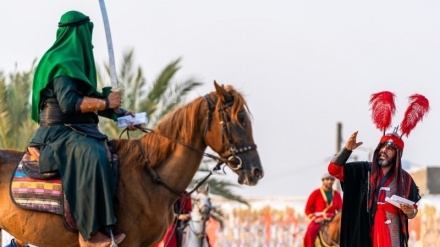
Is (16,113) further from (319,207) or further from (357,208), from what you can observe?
(357,208)

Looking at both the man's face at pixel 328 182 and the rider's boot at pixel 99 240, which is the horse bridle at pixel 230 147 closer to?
the rider's boot at pixel 99 240

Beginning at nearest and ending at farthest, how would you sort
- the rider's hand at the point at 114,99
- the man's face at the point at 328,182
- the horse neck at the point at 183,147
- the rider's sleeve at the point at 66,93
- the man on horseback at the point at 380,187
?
the rider's sleeve at the point at 66,93, the rider's hand at the point at 114,99, the horse neck at the point at 183,147, the man on horseback at the point at 380,187, the man's face at the point at 328,182

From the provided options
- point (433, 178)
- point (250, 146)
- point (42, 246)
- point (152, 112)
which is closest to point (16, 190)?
point (42, 246)

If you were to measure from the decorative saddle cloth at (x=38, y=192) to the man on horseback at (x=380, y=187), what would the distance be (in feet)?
8.62

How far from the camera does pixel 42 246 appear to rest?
12.4m

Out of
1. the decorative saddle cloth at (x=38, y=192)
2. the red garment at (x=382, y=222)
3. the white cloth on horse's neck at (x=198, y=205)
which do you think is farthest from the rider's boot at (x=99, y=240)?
the white cloth on horse's neck at (x=198, y=205)

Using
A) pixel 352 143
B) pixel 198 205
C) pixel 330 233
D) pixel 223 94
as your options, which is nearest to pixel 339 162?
pixel 352 143

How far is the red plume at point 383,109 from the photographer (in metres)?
12.9

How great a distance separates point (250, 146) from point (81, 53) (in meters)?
1.82

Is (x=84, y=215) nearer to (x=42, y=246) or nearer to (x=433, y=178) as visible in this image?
(x=42, y=246)

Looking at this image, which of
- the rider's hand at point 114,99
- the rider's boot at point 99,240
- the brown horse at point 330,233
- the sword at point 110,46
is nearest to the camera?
the rider's boot at point 99,240

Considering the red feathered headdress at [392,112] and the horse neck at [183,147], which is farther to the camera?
the red feathered headdress at [392,112]

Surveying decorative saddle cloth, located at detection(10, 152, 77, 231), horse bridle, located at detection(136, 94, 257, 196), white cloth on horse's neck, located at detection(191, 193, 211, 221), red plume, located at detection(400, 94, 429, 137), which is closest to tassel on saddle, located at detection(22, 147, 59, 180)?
decorative saddle cloth, located at detection(10, 152, 77, 231)

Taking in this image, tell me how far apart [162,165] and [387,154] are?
216cm
